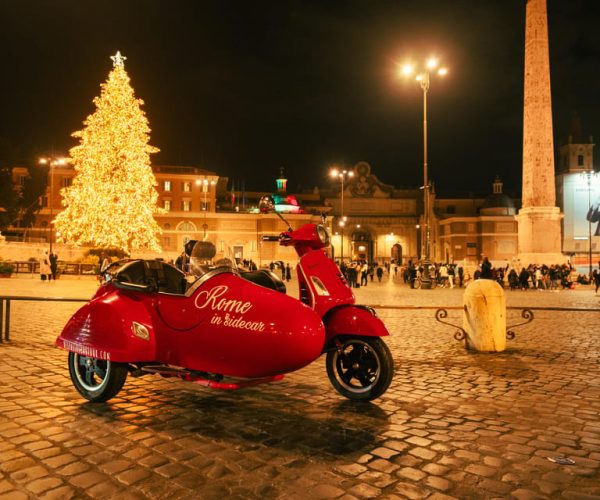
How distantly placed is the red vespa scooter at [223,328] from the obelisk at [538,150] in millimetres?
25633

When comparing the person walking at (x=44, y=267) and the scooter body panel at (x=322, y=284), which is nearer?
the scooter body panel at (x=322, y=284)

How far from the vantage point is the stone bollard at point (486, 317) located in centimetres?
816

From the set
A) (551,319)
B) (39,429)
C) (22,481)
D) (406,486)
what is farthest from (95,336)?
(551,319)

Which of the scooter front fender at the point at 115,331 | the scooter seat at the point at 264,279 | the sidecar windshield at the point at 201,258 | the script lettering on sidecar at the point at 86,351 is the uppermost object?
the sidecar windshield at the point at 201,258

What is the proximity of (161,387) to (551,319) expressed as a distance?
10.1 metres

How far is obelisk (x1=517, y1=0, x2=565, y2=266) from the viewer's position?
86.9ft

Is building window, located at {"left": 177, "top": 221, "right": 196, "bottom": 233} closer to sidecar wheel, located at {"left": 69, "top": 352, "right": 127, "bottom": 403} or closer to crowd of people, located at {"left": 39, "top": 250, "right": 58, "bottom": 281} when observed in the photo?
crowd of people, located at {"left": 39, "top": 250, "right": 58, "bottom": 281}

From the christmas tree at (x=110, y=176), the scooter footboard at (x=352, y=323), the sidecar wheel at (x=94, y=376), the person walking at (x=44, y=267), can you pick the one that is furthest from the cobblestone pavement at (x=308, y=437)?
the christmas tree at (x=110, y=176)

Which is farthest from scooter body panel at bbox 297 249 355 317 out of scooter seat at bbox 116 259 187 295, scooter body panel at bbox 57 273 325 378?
scooter seat at bbox 116 259 187 295

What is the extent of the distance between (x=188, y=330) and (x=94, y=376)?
143 cm

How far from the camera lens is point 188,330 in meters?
4.71

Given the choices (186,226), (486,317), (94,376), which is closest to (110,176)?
(486,317)

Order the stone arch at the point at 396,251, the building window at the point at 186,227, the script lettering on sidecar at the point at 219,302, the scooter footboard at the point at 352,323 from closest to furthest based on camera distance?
the script lettering on sidecar at the point at 219,302 → the scooter footboard at the point at 352,323 → the building window at the point at 186,227 → the stone arch at the point at 396,251

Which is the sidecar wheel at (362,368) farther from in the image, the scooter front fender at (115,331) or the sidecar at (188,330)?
the scooter front fender at (115,331)
